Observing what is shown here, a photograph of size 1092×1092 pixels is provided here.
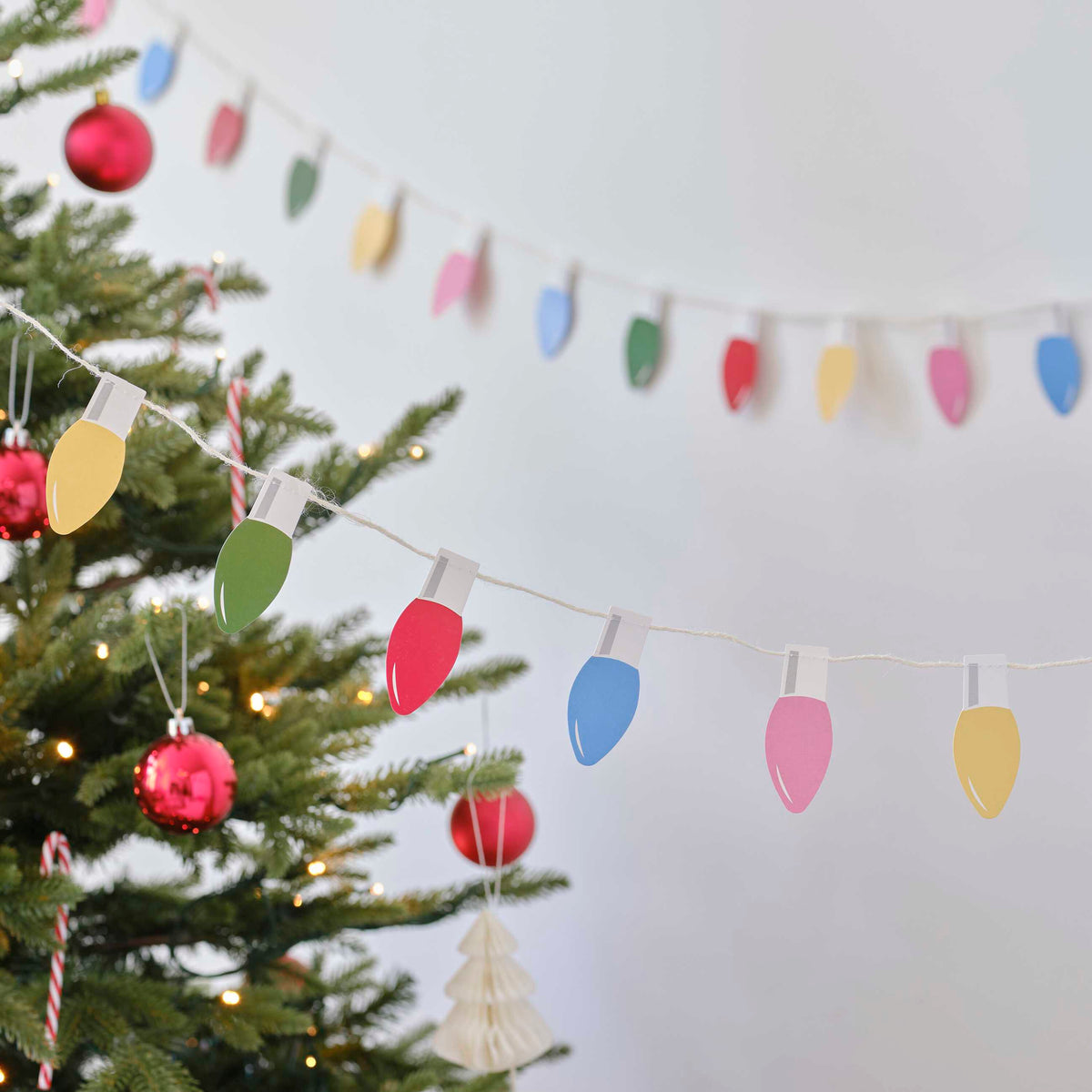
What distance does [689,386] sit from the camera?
4.07 feet

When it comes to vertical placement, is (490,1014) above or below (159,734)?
below

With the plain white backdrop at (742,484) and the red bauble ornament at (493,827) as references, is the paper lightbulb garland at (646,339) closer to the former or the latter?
the plain white backdrop at (742,484)

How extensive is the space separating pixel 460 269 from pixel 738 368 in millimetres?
391

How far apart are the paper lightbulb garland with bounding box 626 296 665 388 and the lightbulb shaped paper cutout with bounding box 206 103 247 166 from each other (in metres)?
0.70

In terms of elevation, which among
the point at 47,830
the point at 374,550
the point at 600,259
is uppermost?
the point at 600,259

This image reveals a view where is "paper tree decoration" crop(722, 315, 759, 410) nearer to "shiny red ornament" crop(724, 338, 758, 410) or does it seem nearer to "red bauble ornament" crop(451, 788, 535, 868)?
"shiny red ornament" crop(724, 338, 758, 410)

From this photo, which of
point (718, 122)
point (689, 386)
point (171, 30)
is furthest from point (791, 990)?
point (171, 30)

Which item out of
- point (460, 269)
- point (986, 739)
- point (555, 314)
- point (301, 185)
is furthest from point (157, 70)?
point (986, 739)

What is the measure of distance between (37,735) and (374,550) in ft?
2.12

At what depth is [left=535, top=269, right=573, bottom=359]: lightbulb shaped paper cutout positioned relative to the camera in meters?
1.29

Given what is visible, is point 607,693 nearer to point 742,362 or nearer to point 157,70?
point 742,362

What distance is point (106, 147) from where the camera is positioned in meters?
1.03

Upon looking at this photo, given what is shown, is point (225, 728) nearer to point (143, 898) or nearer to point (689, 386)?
point (143, 898)

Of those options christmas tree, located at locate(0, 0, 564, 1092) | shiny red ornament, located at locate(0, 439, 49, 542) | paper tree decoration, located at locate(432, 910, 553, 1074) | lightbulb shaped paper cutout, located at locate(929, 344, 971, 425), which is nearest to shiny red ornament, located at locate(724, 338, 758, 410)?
lightbulb shaped paper cutout, located at locate(929, 344, 971, 425)
